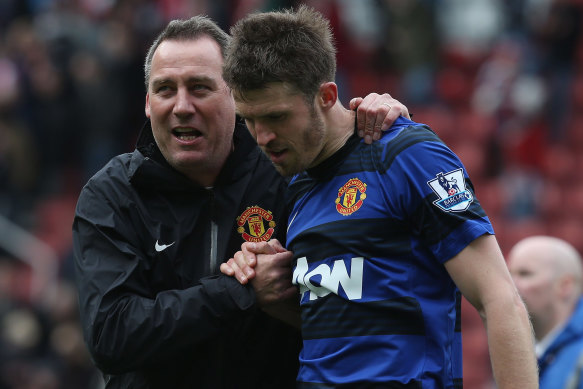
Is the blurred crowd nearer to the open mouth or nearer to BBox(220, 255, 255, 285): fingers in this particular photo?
the open mouth

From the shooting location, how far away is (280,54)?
11.3ft

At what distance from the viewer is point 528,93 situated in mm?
11688

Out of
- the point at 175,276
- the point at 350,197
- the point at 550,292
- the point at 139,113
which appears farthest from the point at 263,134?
the point at 139,113

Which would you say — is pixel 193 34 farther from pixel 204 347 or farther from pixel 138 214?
pixel 204 347

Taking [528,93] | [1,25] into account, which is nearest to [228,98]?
[528,93]

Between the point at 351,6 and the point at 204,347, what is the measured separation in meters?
11.4

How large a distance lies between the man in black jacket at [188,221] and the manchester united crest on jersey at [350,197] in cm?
43

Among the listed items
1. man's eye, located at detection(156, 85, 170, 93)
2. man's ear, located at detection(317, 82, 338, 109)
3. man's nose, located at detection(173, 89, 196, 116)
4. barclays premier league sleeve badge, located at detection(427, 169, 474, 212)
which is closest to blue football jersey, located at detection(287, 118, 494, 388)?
barclays premier league sleeve badge, located at detection(427, 169, 474, 212)

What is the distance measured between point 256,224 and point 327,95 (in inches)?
30.9

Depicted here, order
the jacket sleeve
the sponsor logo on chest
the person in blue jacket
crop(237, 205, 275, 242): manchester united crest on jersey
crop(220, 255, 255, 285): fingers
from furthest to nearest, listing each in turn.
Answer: the person in blue jacket
crop(237, 205, 275, 242): manchester united crest on jersey
crop(220, 255, 255, 285): fingers
the jacket sleeve
the sponsor logo on chest

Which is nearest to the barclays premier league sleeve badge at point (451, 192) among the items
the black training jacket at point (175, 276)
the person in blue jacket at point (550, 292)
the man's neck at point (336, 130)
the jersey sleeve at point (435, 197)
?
the jersey sleeve at point (435, 197)

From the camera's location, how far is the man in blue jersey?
10.7 ft

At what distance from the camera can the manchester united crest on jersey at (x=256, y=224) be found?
4.07 m

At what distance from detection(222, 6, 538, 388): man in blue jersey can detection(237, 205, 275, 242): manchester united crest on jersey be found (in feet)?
1.48
